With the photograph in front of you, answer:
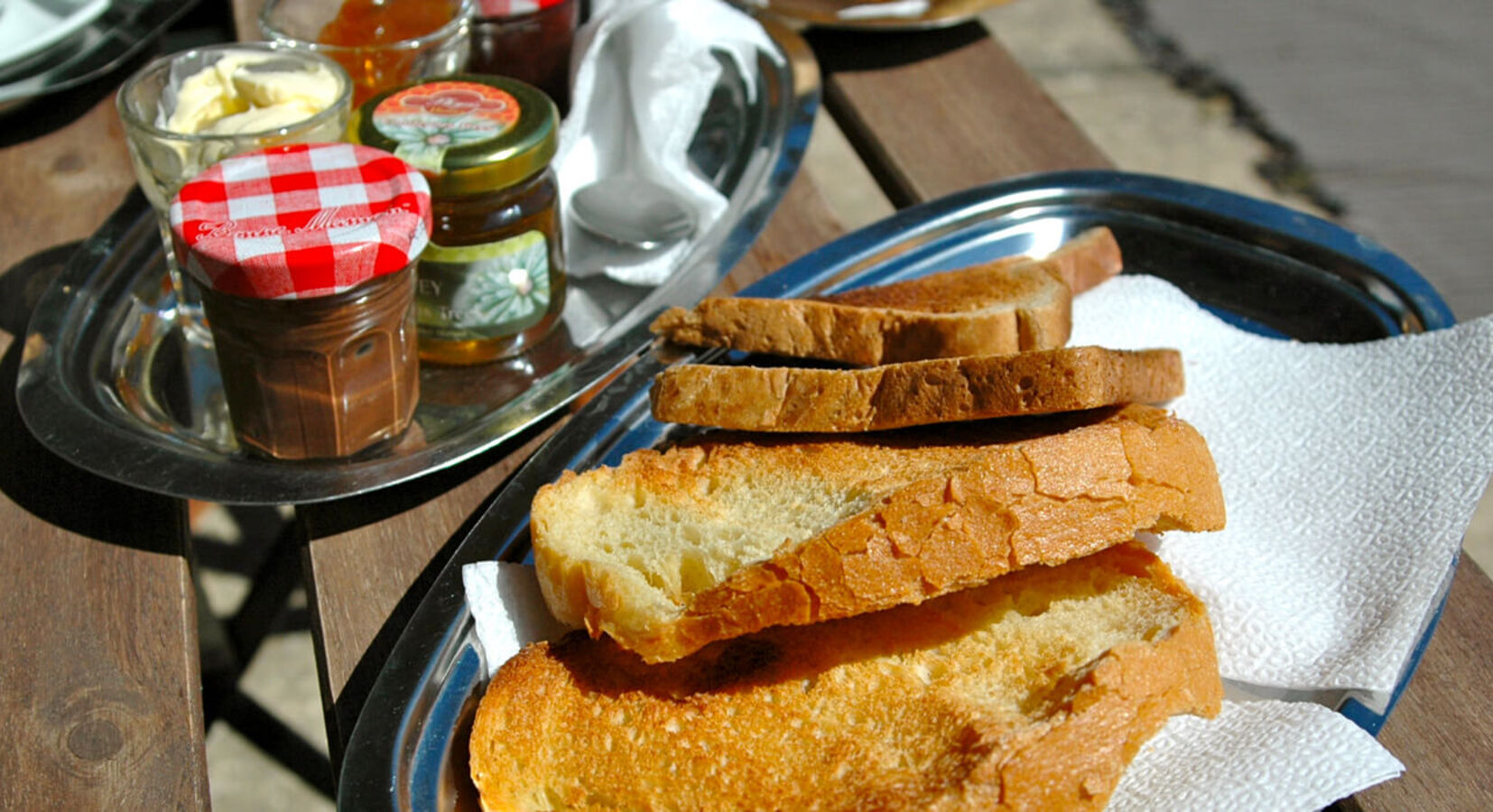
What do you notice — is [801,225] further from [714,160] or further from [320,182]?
[320,182]

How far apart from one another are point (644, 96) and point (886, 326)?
69cm

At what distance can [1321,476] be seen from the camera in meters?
1.43

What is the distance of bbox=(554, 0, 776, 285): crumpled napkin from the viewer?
188cm

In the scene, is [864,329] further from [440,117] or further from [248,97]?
[248,97]

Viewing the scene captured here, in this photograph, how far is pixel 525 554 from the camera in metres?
1.33

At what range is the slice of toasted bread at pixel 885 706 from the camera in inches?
41.4

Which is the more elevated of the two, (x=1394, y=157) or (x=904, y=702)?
(x=904, y=702)

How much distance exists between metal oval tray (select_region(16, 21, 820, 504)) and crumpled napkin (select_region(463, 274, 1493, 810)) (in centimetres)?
29

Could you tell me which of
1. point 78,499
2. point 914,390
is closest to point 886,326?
point 914,390

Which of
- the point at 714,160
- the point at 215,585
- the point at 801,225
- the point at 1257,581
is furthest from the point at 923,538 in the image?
the point at 215,585

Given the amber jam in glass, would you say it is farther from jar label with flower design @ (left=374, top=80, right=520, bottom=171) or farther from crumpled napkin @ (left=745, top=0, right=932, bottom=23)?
crumpled napkin @ (left=745, top=0, right=932, bottom=23)

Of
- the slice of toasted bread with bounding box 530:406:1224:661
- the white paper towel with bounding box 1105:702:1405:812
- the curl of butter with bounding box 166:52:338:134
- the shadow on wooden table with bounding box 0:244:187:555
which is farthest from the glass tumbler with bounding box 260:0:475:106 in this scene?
the white paper towel with bounding box 1105:702:1405:812

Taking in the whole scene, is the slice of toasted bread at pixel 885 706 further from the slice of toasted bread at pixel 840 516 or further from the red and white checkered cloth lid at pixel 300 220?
the red and white checkered cloth lid at pixel 300 220

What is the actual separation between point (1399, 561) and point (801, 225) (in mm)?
1000
